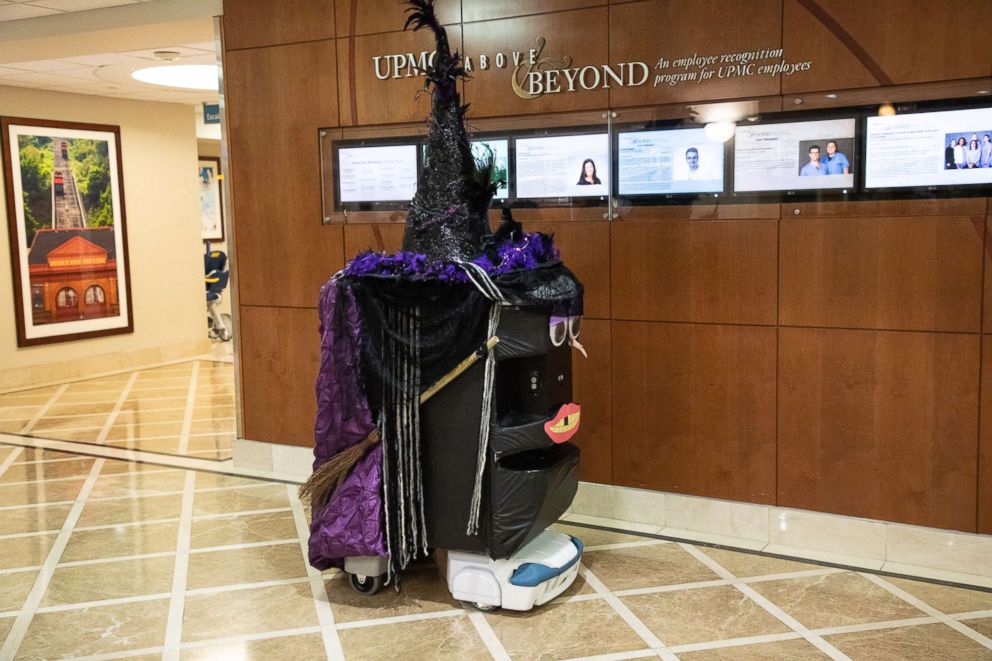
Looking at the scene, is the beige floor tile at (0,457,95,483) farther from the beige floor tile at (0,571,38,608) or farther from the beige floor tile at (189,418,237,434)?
the beige floor tile at (0,571,38,608)

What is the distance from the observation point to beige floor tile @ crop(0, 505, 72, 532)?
16.8 feet

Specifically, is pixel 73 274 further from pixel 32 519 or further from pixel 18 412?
pixel 32 519

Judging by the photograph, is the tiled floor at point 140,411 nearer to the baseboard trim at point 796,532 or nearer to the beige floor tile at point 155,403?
the beige floor tile at point 155,403

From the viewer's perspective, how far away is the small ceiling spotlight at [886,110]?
163 inches

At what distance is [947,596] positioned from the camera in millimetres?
3984

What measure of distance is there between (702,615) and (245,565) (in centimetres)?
215

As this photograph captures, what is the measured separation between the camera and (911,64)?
4.09 meters

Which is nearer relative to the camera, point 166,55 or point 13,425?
point 13,425

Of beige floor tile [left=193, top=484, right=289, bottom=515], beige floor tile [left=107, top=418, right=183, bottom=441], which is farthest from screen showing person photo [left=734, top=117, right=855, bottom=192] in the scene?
beige floor tile [left=107, top=418, right=183, bottom=441]

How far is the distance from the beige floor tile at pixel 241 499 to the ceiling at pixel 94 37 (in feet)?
9.80

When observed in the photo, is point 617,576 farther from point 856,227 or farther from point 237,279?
point 237,279

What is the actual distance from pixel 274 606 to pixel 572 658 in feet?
4.40

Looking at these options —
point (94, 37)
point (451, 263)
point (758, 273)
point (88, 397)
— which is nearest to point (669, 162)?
point (758, 273)

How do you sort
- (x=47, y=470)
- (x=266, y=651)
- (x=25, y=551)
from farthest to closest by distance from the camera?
Result: (x=47, y=470) → (x=25, y=551) → (x=266, y=651)
